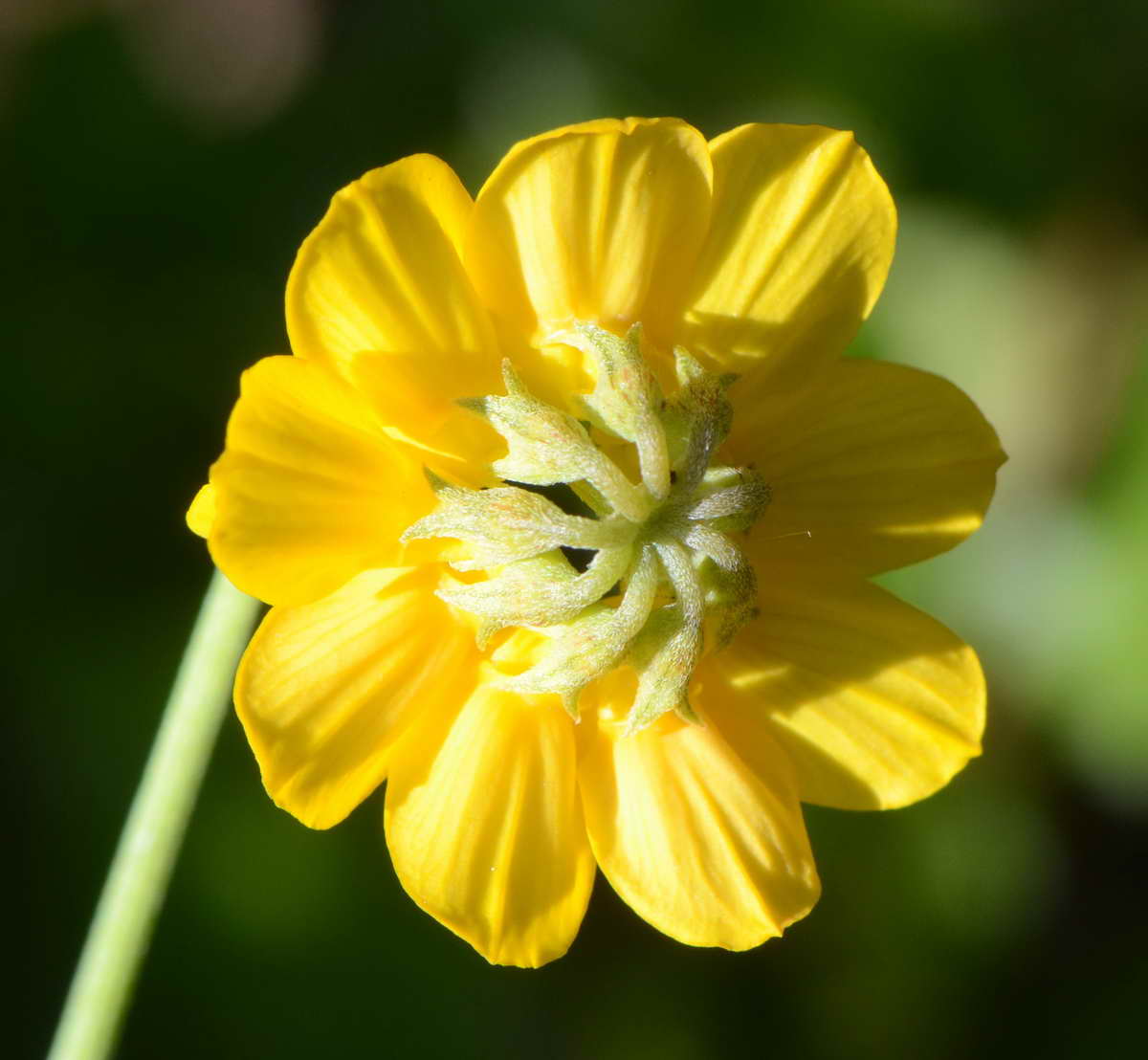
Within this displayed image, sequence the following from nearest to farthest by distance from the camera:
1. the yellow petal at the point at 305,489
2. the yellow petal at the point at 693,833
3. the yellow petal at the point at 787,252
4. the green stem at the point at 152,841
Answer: the yellow petal at the point at 305,489
the yellow petal at the point at 787,252
the yellow petal at the point at 693,833
the green stem at the point at 152,841

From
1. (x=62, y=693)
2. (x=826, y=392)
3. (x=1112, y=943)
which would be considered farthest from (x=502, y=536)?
(x=1112, y=943)

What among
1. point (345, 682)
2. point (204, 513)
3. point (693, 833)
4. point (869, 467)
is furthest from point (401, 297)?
point (693, 833)

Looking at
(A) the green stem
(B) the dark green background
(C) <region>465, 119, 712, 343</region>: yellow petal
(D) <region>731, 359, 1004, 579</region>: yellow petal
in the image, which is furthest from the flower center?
(B) the dark green background

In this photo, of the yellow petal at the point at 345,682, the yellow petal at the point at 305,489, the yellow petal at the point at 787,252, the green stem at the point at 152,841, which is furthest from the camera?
the green stem at the point at 152,841

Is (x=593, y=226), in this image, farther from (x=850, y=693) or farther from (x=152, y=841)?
(x=152, y=841)

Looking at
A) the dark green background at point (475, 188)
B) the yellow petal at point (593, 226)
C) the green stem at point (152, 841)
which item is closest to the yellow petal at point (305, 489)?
the yellow petal at point (593, 226)

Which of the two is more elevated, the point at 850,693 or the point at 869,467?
the point at 869,467

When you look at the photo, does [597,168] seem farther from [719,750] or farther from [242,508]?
[719,750]

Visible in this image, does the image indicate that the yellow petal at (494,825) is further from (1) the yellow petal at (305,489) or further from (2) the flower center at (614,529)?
(1) the yellow petal at (305,489)
